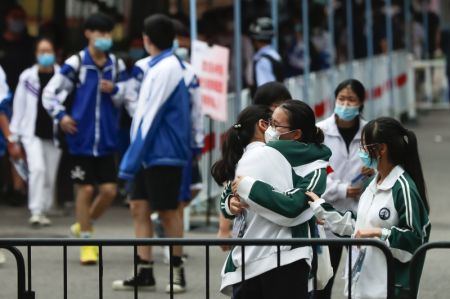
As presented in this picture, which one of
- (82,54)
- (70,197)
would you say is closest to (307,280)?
(82,54)

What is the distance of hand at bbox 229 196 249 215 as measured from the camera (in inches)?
283

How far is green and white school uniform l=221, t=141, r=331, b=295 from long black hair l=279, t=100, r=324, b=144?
0.09 meters

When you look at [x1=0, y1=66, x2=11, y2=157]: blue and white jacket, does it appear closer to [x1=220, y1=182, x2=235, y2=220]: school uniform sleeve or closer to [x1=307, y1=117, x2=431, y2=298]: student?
[x1=220, y1=182, x2=235, y2=220]: school uniform sleeve

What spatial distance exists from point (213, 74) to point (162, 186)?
122 inches

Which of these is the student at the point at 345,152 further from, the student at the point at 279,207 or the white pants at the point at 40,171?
the white pants at the point at 40,171

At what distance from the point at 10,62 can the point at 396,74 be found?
10.2 metres

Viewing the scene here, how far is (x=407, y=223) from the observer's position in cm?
708

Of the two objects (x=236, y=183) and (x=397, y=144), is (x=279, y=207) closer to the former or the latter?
(x=236, y=183)

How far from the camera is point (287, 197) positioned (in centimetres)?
698

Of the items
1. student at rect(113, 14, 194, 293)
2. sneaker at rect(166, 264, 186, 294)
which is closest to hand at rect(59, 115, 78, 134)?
student at rect(113, 14, 194, 293)

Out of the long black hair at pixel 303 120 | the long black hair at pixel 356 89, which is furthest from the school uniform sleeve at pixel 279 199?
the long black hair at pixel 356 89

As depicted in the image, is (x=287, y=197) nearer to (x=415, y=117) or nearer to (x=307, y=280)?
(x=307, y=280)

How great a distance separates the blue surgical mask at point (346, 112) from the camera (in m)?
9.05

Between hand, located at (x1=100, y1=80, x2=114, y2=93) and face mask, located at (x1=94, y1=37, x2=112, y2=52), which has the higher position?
face mask, located at (x1=94, y1=37, x2=112, y2=52)
